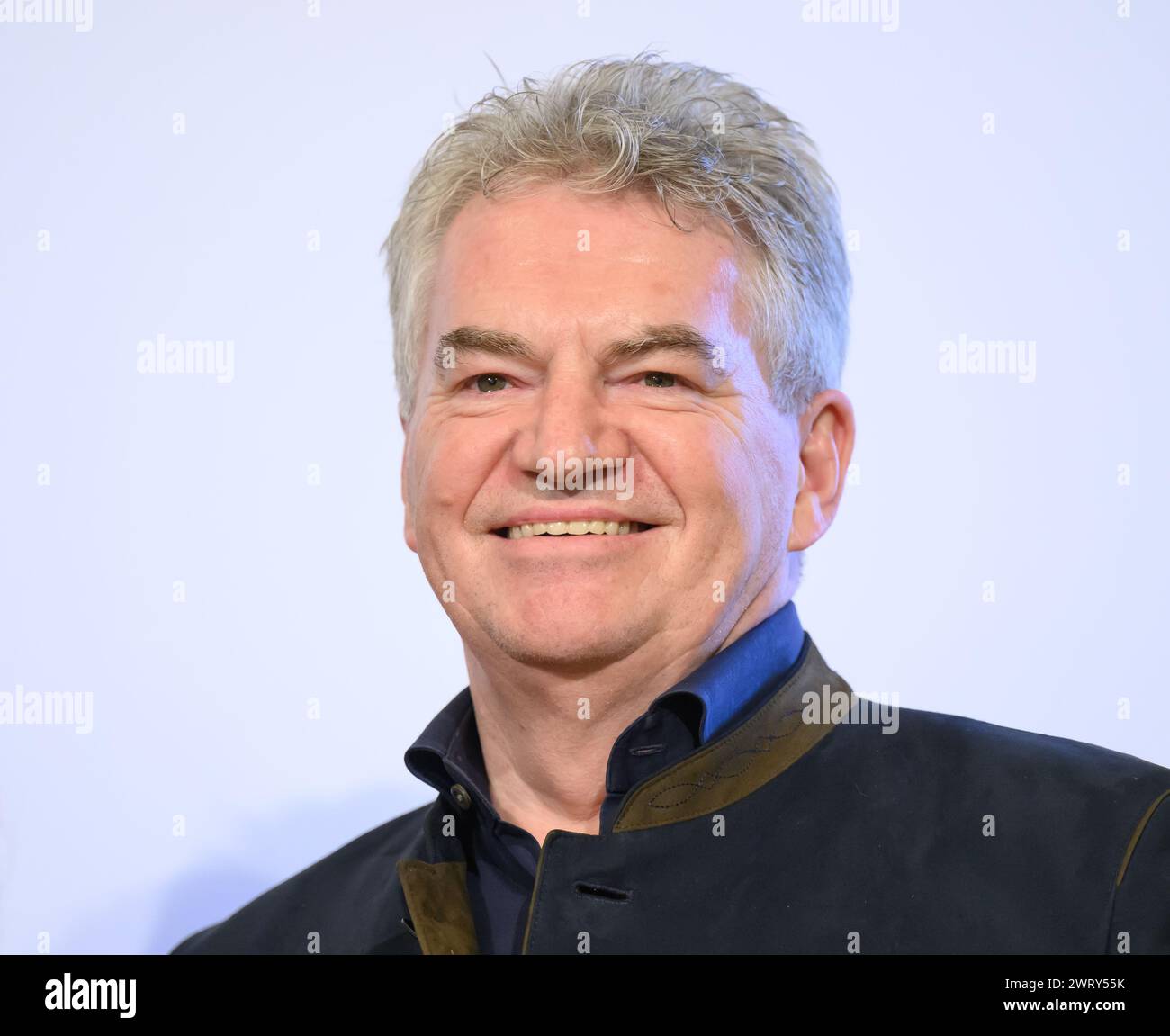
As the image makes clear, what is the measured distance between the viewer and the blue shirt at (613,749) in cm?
201

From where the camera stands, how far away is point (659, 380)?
2.09 metres

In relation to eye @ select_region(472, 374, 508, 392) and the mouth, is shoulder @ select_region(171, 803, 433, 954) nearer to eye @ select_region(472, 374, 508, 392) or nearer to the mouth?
the mouth

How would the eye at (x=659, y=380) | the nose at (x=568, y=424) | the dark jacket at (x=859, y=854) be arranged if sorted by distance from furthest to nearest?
the eye at (x=659, y=380), the nose at (x=568, y=424), the dark jacket at (x=859, y=854)

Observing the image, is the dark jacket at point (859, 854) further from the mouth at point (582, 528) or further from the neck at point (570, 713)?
the mouth at point (582, 528)

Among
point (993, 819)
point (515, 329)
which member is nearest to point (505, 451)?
point (515, 329)

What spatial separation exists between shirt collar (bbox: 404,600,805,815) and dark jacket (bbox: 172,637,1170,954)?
0.03m

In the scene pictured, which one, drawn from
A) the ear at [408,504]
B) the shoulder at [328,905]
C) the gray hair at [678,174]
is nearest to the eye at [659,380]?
the gray hair at [678,174]

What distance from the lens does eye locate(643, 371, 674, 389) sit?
208 centimetres

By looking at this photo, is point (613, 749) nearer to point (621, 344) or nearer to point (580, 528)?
point (580, 528)

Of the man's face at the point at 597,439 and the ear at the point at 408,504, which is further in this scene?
the ear at the point at 408,504
